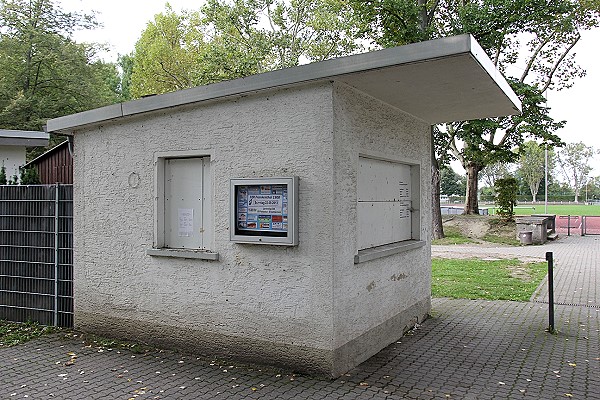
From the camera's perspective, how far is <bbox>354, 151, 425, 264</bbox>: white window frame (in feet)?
19.8

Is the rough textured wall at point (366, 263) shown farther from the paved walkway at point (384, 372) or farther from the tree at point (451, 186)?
the tree at point (451, 186)

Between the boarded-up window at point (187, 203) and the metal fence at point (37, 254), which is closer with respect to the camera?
the boarded-up window at point (187, 203)

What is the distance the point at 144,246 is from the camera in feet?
21.7

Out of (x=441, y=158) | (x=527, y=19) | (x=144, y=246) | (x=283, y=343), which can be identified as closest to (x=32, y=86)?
(x=441, y=158)

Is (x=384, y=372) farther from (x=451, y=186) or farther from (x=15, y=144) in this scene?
(x=451, y=186)

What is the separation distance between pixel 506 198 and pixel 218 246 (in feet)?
71.4

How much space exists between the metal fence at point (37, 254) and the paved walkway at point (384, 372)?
2.42 ft

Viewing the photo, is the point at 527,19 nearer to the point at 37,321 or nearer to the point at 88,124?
the point at 88,124

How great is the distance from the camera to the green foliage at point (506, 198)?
2498 centimetres

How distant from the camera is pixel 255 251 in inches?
228

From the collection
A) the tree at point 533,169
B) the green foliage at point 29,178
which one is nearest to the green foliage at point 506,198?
the green foliage at point 29,178

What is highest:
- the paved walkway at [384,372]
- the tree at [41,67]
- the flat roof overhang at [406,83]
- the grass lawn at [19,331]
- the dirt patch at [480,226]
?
the tree at [41,67]

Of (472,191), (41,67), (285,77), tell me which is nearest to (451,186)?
(472,191)

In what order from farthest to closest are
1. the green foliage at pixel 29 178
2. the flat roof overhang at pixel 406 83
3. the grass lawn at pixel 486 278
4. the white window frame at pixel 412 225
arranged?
the green foliage at pixel 29 178, the grass lawn at pixel 486 278, the white window frame at pixel 412 225, the flat roof overhang at pixel 406 83
